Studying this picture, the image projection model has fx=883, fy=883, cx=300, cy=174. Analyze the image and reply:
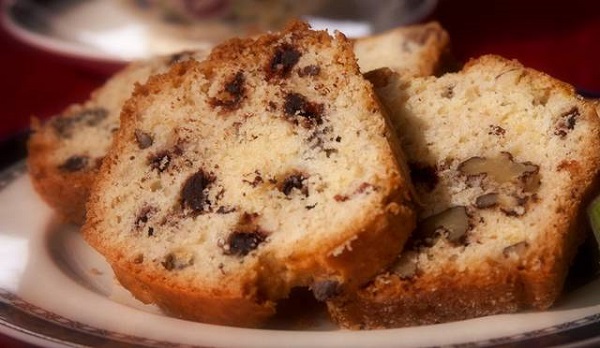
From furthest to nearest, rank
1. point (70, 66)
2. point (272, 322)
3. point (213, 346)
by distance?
1. point (70, 66)
2. point (272, 322)
3. point (213, 346)

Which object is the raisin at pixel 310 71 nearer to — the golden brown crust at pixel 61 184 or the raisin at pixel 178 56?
the golden brown crust at pixel 61 184

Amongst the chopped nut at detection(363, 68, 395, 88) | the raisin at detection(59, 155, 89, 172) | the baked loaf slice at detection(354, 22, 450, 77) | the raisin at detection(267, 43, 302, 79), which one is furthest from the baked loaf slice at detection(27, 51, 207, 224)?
the chopped nut at detection(363, 68, 395, 88)

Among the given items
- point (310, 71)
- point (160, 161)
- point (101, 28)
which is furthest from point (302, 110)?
point (101, 28)

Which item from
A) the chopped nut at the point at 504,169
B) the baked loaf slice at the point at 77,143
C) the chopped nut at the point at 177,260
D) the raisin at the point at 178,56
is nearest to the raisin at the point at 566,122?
the chopped nut at the point at 504,169

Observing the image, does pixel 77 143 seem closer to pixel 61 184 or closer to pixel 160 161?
pixel 61 184

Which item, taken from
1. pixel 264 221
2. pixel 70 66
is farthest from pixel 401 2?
pixel 264 221

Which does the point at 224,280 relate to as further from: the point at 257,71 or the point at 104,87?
the point at 104,87

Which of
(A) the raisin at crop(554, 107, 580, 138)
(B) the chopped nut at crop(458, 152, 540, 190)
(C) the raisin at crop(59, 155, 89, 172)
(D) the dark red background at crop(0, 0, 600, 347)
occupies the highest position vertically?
(D) the dark red background at crop(0, 0, 600, 347)

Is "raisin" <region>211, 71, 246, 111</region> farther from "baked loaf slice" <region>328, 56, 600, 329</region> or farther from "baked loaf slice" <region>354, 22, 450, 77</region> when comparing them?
"baked loaf slice" <region>354, 22, 450, 77</region>
